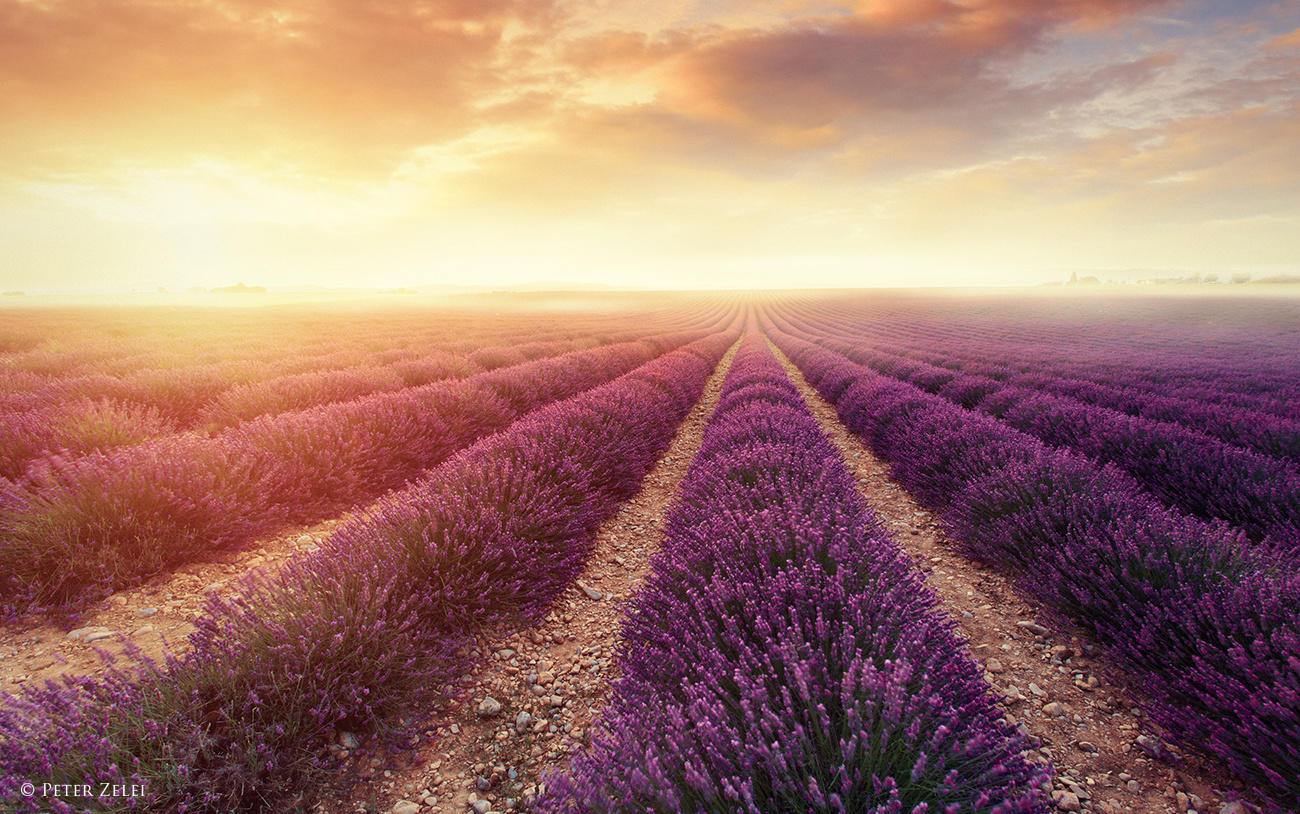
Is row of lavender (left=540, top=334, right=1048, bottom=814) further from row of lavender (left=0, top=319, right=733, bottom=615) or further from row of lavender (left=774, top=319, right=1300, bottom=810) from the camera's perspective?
row of lavender (left=0, top=319, right=733, bottom=615)

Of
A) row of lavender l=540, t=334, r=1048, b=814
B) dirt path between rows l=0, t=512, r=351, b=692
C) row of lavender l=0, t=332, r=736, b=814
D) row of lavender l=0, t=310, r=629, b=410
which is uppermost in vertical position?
row of lavender l=0, t=310, r=629, b=410

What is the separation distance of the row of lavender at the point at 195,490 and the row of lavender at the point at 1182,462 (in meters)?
6.66

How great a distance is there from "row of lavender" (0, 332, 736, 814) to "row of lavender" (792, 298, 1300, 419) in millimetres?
9597

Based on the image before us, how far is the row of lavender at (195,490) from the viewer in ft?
9.13

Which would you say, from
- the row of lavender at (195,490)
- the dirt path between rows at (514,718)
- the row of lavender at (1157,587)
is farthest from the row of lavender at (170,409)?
the row of lavender at (1157,587)

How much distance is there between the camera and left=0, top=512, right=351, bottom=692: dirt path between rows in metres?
2.29

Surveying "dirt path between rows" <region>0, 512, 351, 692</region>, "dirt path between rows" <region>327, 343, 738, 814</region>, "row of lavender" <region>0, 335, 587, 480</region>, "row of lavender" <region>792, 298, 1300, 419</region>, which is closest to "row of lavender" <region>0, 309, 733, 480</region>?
"row of lavender" <region>0, 335, 587, 480</region>

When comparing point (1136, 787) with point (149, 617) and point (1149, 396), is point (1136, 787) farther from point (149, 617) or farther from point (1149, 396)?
point (1149, 396)

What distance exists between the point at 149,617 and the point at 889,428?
715 centimetres

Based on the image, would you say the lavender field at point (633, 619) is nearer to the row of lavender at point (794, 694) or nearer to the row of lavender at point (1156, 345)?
the row of lavender at point (794, 694)

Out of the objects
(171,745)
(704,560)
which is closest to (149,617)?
(171,745)

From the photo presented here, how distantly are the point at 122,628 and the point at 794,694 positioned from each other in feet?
11.7

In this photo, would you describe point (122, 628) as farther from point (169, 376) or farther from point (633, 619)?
point (169, 376)

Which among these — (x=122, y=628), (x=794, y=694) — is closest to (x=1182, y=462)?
(x=794, y=694)
